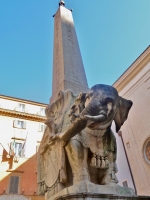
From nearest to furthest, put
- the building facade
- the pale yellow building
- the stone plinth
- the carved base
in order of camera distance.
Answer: the carved base → the pale yellow building → the stone plinth → the building facade

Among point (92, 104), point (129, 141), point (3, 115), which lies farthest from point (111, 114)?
point (3, 115)

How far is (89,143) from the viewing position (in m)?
2.68

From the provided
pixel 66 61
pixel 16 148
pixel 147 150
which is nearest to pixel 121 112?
pixel 66 61

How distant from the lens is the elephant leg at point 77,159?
2.43 meters

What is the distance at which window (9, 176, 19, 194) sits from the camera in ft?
48.7

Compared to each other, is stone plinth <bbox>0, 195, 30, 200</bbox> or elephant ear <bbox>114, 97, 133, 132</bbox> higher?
stone plinth <bbox>0, 195, 30, 200</bbox>

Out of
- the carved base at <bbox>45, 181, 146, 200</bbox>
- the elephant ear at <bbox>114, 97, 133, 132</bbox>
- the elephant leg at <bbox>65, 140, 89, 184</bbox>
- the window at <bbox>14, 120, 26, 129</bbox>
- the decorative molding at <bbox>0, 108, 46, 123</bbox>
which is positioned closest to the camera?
the carved base at <bbox>45, 181, 146, 200</bbox>

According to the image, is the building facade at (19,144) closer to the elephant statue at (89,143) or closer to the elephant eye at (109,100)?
the elephant statue at (89,143)

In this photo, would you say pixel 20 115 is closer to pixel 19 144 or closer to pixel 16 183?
pixel 19 144

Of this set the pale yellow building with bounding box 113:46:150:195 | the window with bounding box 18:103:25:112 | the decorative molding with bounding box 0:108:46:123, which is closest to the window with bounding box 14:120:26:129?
the decorative molding with bounding box 0:108:46:123

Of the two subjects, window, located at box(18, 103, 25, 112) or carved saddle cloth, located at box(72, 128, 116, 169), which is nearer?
carved saddle cloth, located at box(72, 128, 116, 169)

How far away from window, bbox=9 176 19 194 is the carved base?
14.1 metres

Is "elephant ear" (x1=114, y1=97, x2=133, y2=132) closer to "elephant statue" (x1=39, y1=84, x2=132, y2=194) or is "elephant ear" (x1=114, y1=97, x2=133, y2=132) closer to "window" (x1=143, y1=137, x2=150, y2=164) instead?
"elephant statue" (x1=39, y1=84, x2=132, y2=194)

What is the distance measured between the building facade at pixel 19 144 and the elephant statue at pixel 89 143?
1380 centimetres
